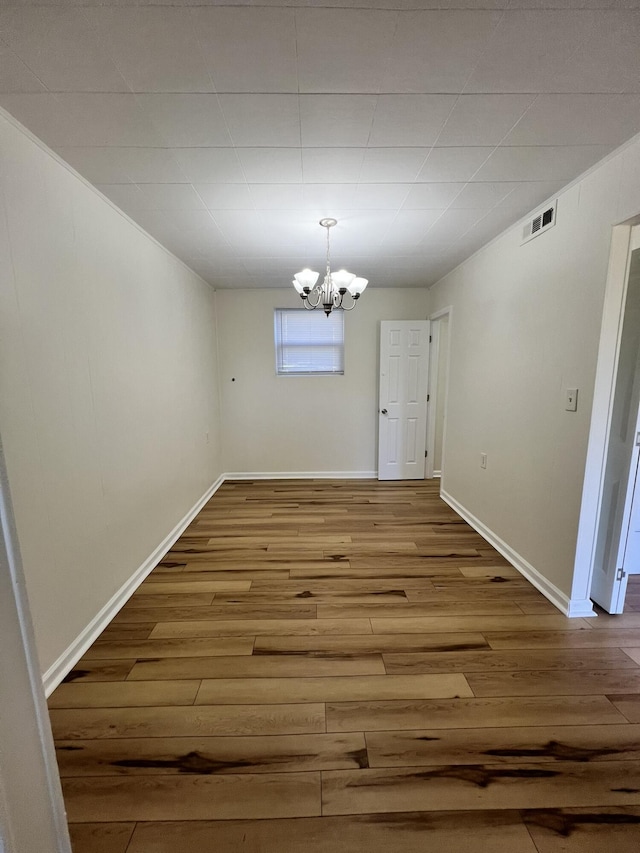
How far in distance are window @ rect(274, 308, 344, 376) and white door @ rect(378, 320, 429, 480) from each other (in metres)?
0.62

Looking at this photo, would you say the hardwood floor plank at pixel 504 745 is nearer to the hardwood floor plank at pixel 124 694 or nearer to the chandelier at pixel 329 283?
the hardwood floor plank at pixel 124 694

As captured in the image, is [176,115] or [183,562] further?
[183,562]

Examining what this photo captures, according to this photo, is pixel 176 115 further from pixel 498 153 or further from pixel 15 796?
pixel 15 796

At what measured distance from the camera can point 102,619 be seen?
1961 mm

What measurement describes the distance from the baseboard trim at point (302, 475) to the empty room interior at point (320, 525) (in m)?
1.56

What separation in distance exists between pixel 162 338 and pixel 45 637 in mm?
2143

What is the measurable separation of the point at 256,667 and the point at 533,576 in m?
1.93

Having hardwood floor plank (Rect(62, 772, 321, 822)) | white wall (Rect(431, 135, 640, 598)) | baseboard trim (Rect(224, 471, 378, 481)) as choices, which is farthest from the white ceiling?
baseboard trim (Rect(224, 471, 378, 481))

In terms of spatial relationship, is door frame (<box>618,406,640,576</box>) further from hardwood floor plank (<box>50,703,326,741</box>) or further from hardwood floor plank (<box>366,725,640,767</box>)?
hardwood floor plank (<box>50,703,326,741</box>)

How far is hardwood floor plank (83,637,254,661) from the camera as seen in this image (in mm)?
1781

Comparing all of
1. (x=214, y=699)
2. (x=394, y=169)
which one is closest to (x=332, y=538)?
(x=214, y=699)

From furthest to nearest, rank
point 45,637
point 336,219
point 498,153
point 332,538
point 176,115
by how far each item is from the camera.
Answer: point 332,538, point 336,219, point 498,153, point 45,637, point 176,115

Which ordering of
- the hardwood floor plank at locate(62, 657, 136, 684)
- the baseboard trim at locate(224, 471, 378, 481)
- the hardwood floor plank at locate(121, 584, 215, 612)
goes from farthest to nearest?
the baseboard trim at locate(224, 471, 378, 481)
the hardwood floor plank at locate(121, 584, 215, 612)
the hardwood floor plank at locate(62, 657, 136, 684)

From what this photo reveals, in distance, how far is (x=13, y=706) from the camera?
0.63m
